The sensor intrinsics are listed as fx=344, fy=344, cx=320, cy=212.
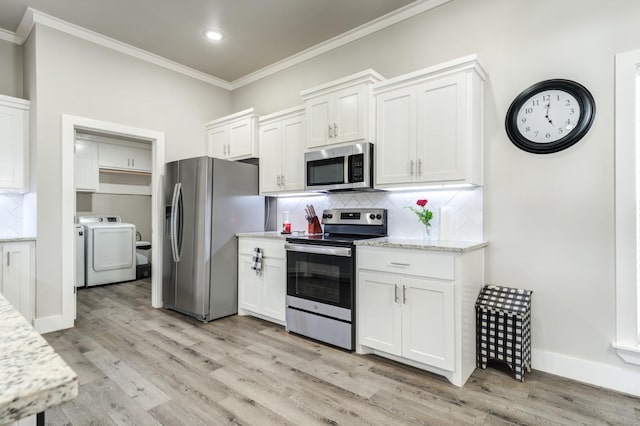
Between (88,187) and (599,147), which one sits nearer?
(599,147)

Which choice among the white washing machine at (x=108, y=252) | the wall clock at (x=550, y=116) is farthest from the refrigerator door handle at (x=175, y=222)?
the wall clock at (x=550, y=116)

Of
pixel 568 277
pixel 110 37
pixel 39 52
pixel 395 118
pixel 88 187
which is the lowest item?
pixel 568 277

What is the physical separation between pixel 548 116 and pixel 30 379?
2956mm

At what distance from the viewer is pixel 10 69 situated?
357 cm

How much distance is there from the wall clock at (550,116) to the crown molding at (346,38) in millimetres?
1138

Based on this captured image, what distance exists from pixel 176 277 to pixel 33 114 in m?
2.10

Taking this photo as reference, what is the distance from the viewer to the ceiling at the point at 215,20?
307cm

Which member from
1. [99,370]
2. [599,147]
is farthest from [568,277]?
[99,370]

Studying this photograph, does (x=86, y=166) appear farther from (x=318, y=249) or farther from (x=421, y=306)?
(x=421, y=306)

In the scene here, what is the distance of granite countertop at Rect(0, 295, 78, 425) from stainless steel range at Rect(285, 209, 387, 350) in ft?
7.46

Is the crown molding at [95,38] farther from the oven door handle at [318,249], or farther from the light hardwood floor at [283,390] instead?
the light hardwood floor at [283,390]

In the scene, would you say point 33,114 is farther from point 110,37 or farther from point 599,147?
point 599,147

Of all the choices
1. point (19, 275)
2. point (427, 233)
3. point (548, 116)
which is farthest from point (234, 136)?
point (548, 116)

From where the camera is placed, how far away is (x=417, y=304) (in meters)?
2.42
